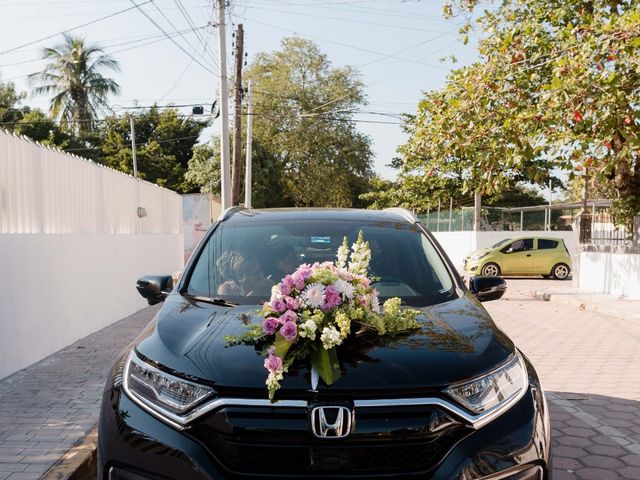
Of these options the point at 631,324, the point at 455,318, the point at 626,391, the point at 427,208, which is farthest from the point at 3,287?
the point at 427,208

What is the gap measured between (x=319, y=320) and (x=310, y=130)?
142 feet

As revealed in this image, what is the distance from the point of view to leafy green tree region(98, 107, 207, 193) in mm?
52188

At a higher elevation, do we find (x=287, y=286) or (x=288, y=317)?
(x=287, y=286)

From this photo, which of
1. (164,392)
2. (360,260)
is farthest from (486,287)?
(164,392)

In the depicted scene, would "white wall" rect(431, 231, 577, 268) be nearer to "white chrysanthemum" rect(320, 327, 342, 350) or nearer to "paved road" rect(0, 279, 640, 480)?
"paved road" rect(0, 279, 640, 480)

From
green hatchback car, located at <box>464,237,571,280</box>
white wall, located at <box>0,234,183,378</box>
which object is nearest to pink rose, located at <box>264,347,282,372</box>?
white wall, located at <box>0,234,183,378</box>

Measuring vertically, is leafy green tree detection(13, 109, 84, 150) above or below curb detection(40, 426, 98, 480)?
above

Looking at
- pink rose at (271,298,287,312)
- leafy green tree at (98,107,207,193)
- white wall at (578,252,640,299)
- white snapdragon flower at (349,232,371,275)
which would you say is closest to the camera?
pink rose at (271,298,287,312)

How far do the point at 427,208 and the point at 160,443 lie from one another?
3713 cm

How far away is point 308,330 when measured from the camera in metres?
2.70

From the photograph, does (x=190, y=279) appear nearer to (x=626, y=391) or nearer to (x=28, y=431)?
(x=28, y=431)

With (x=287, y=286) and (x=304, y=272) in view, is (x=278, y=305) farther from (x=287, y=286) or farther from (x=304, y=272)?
(x=304, y=272)

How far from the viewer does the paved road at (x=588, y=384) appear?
4.47 meters

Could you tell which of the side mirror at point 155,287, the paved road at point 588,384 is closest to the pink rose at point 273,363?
the side mirror at point 155,287
